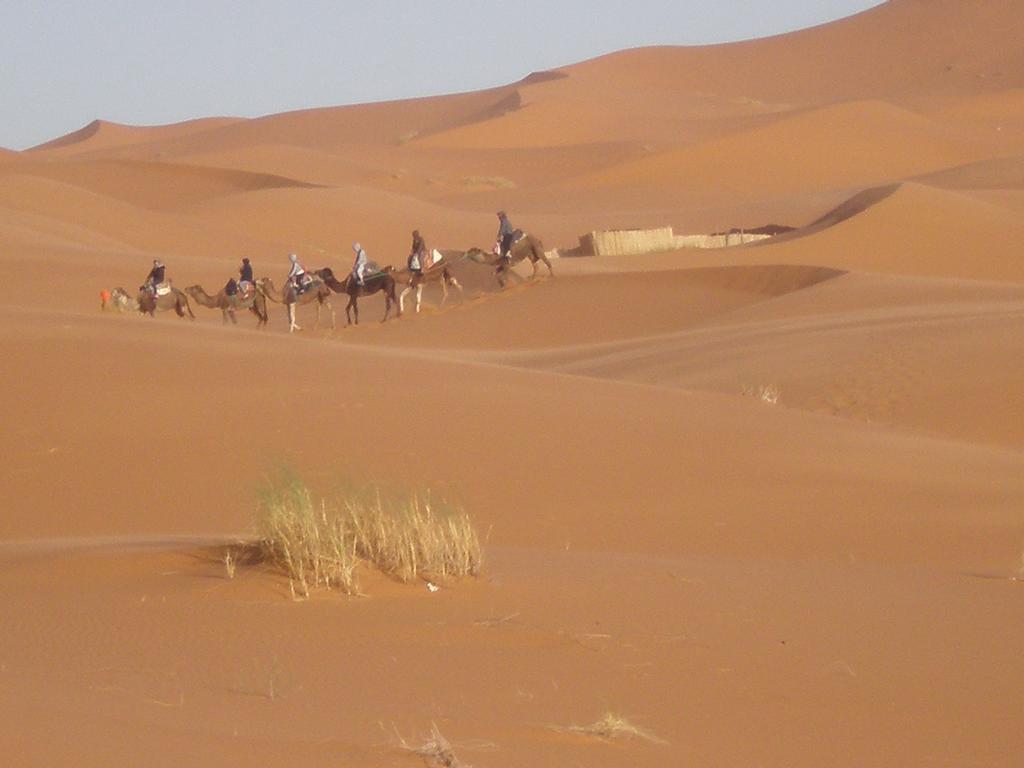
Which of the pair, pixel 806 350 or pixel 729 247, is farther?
pixel 729 247

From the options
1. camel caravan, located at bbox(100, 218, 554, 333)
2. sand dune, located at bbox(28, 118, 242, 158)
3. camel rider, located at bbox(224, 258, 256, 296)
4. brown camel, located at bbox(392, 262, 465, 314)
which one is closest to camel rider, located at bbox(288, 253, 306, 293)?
camel caravan, located at bbox(100, 218, 554, 333)

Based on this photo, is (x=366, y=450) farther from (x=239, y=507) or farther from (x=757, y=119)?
(x=757, y=119)

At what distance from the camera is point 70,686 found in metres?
5.61

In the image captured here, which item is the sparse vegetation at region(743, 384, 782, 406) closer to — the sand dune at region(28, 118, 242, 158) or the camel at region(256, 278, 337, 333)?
the camel at region(256, 278, 337, 333)

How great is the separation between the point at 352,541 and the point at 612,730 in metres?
2.33

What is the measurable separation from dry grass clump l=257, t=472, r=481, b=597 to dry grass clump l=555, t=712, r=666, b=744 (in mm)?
1894

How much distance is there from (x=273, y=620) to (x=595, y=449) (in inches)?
273

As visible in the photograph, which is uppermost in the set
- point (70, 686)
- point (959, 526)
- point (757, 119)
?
point (757, 119)

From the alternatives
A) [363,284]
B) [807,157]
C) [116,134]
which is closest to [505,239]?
[363,284]

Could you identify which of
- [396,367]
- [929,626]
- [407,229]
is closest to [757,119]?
[407,229]

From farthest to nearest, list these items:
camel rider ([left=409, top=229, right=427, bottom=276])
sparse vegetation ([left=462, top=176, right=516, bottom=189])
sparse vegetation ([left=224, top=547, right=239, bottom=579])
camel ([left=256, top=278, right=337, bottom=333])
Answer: sparse vegetation ([left=462, top=176, right=516, bottom=189]) → camel rider ([left=409, top=229, right=427, bottom=276]) → camel ([left=256, top=278, right=337, bottom=333]) → sparse vegetation ([left=224, top=547, right=239, bottom=579])

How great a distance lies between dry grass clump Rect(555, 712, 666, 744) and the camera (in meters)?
5.66

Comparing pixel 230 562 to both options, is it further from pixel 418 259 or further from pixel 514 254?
pixel 514 254

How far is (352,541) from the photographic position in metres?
7.68
